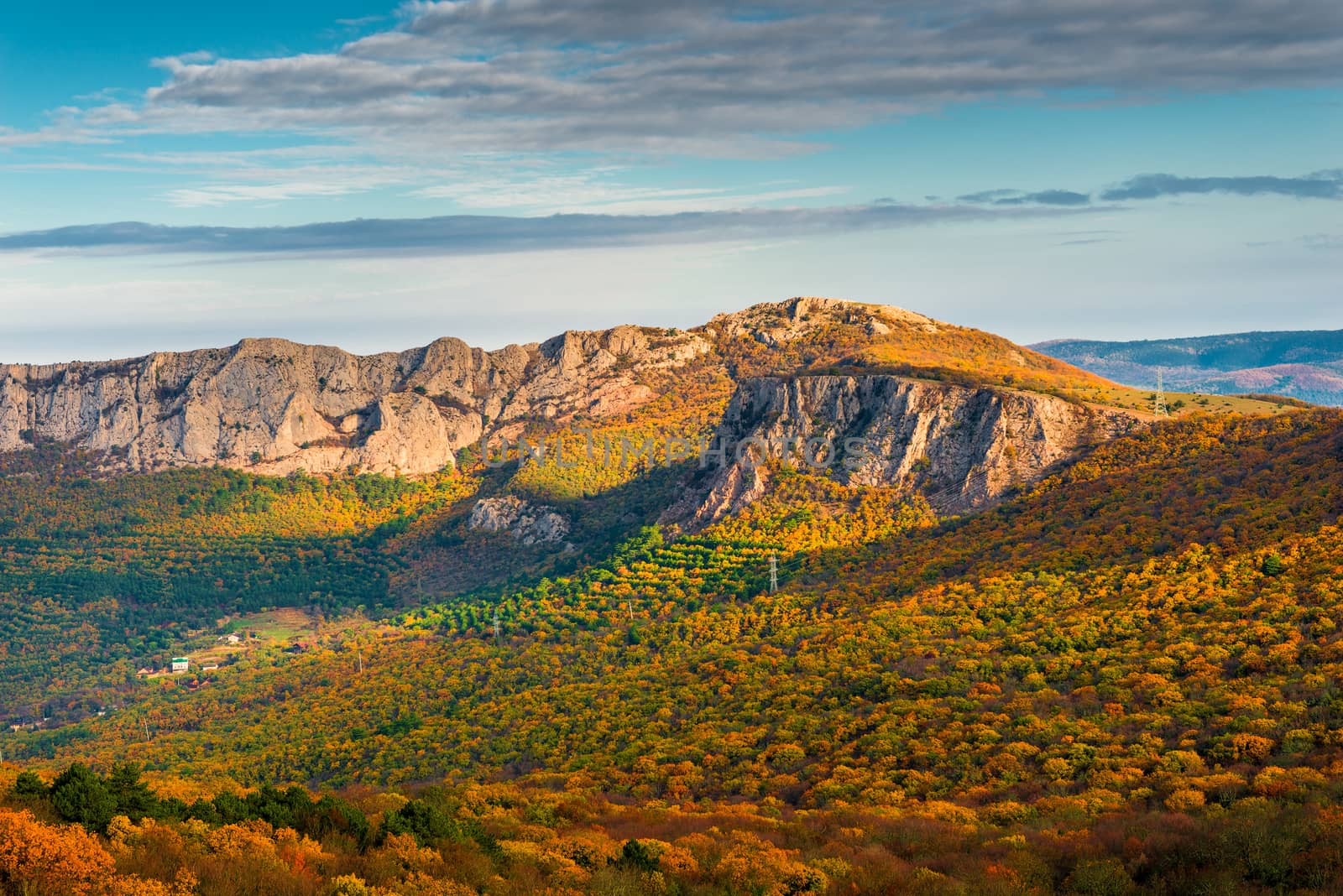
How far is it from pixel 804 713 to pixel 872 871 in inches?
1497

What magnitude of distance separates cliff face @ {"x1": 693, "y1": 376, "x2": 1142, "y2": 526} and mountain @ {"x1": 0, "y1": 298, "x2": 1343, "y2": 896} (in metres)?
0.57

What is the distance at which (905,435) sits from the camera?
153 meters

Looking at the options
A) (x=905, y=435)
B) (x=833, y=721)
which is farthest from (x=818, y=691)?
(x=905, y=435)

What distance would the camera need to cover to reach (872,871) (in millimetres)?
41906

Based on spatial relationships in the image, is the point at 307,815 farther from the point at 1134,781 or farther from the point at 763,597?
the point at 763,597

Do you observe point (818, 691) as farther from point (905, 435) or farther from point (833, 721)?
point (905, 435)

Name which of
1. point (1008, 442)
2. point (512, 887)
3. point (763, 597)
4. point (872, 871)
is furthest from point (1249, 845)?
point (1008, 442)

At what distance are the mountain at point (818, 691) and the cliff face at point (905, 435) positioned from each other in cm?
57

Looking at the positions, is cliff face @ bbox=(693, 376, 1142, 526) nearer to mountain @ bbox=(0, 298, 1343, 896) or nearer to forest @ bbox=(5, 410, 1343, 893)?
mountain @ bbox=(0, 298, 1343, 896)

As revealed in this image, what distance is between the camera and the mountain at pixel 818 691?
1613 inches

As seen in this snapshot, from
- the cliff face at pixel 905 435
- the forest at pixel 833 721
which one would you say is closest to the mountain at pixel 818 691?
the forest at pixel 833 721

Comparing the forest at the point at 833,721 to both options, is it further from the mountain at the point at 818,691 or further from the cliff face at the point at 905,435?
the cliff face at the point at 905,435

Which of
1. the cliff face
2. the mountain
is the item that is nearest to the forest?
the mountain

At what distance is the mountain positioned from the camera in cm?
4097
